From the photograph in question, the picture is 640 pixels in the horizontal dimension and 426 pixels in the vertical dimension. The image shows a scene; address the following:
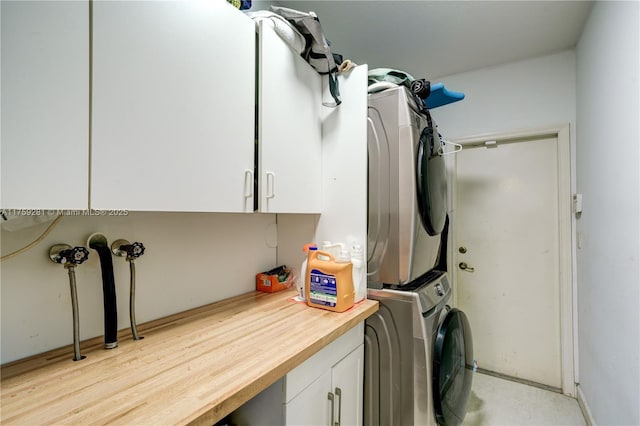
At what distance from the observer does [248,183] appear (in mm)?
1111

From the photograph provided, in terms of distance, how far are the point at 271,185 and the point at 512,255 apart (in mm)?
2463

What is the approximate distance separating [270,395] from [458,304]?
2.43 m

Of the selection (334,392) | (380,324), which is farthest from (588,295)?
(334,392)

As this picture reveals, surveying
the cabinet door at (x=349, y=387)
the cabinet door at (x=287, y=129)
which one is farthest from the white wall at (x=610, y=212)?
the cabinet door at (x=287, y=129)

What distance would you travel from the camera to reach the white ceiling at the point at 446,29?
6.02 ft

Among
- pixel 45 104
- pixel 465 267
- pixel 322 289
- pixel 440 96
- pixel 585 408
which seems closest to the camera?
pixel 45 104

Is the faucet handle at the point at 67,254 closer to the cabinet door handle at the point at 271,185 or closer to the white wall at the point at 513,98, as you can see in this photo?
the cabinet door handle at the point at 271,185

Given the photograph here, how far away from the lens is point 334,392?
1.16 m

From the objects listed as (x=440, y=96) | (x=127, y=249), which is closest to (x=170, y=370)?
(x=127, y=249)

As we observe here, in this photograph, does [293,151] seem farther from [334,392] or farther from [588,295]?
[588,295]

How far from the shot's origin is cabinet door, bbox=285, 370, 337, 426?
3.06 feet

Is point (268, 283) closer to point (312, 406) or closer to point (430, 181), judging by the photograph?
point (312, 406)

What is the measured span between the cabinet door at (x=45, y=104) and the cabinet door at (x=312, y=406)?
87 cm

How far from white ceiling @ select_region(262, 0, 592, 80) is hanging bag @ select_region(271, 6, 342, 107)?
27.9 inches
